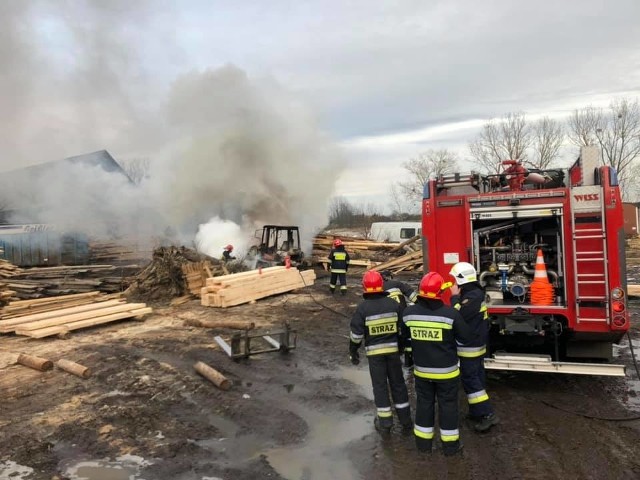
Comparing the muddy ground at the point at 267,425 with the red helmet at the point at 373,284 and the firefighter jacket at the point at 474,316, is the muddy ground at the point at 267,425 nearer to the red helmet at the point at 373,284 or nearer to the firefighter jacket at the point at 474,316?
the firefighter jacket at the point at 474,316

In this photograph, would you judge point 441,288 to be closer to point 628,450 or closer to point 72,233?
point 628,450

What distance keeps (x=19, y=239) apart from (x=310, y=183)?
1321 centimetres

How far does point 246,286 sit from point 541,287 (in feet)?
24.9

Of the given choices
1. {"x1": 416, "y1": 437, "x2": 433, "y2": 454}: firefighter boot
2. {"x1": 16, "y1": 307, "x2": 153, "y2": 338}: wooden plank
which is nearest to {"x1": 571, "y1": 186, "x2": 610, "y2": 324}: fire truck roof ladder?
{"x1": 416, "y1": 437, "x2": 433, "y2": 454}: firefighter boot

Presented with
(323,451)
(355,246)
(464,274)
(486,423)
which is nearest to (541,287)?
(464,274)

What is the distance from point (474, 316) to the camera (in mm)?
4441

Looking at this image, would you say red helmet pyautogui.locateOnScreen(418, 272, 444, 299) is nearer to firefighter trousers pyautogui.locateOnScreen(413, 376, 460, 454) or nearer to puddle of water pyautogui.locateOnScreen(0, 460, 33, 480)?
firefighter trousers pyautogui.locateOnScreen(413, 376, 460, 454)

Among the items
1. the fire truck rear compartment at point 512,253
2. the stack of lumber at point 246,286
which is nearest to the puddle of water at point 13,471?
the fire truck rear compartment at point 512,253

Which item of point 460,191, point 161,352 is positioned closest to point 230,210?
point 161,352

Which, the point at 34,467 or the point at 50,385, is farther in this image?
the point at 50,385

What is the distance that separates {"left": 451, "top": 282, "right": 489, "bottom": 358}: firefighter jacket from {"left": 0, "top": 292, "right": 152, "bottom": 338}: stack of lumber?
23.9 feet

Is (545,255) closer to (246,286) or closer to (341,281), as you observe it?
(341,281)

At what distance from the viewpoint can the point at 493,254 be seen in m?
6.11

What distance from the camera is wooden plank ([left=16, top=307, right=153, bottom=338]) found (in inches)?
327
